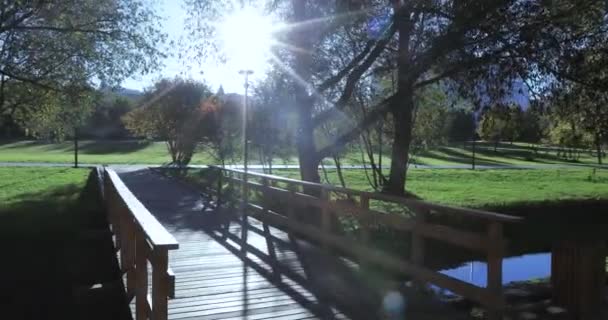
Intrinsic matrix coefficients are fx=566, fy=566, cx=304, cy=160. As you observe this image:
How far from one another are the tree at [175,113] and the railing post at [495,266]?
81.2 ft

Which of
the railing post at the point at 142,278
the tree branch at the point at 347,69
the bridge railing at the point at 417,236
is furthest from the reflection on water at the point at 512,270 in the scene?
the railing post at the point at 142,278

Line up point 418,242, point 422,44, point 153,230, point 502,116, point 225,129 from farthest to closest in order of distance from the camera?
point 225,129 < point 422,44 < point 502,116 < point 418,242 < point 153,230

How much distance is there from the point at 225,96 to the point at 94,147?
3831cm

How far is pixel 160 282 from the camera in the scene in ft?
11.0

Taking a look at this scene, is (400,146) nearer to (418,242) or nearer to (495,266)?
(418,242)

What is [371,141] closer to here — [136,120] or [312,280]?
[312,280]

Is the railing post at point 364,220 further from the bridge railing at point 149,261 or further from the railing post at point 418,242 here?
the bridge railing at point 149,261

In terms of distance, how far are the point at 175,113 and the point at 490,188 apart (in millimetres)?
16992

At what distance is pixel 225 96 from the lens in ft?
96.1

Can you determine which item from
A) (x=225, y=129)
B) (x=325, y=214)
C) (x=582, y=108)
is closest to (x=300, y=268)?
(x=325, y=214)

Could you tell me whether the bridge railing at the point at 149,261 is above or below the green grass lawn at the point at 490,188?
above

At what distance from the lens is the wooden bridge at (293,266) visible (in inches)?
182

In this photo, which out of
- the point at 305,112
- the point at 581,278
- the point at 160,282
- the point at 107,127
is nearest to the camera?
the point at 160,282

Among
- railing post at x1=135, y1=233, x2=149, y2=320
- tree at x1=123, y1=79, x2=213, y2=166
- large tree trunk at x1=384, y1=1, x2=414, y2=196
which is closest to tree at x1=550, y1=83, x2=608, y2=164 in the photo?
large tree trunk at x1=384, y1=1, x2=414, y2=196
